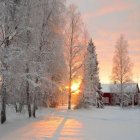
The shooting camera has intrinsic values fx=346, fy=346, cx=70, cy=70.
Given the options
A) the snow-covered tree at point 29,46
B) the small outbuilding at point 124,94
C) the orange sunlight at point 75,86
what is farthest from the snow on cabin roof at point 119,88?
the snow-covered tree at point 29,46

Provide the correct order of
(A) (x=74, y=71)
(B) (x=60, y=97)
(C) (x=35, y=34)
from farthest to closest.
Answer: (A) (x=74, y=71) < (B) (x=60, y=97) < (C) (x=35, y=34)

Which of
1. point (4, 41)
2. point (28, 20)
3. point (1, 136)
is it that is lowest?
point (1, 136)

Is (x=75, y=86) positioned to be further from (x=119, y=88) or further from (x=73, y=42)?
(x=119, y=88)

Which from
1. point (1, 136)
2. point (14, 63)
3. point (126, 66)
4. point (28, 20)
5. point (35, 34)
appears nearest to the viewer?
point (1, 136)

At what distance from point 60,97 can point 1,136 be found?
1762 cm

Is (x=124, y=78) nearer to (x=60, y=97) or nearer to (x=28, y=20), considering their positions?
(x=60, y=97)

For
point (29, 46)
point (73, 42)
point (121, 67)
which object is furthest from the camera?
point (121, 67)

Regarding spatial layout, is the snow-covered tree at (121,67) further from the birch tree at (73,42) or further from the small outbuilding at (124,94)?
the birch tree at (73,42)

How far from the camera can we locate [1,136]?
15711mm

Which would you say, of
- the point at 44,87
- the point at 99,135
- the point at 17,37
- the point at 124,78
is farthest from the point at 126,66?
Answer: the point at 99,135

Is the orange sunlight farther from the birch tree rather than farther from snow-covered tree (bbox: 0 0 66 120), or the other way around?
snow-covered tree (bbox: 0 0 66 120)

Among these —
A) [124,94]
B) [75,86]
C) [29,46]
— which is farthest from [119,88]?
[29,46]

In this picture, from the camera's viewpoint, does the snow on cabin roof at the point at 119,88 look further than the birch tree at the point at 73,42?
Yes

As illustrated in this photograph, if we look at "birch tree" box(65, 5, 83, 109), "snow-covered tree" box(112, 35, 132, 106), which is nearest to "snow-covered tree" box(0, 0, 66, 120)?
"birch tree" box(65, 5, 83, 109)
